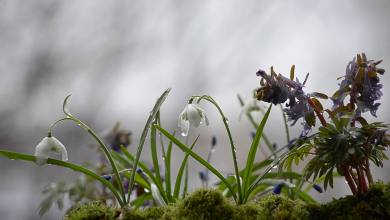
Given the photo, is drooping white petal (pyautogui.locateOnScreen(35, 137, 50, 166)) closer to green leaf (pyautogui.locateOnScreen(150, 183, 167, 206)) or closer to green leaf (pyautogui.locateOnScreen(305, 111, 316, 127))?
green leaf (pyautogui.locateOnScreen(150, 183, 167, 206))

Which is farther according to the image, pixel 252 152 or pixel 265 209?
pixel 252 152

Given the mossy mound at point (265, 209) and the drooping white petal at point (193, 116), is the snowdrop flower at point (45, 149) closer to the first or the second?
the mossy mound at point (265, 209)

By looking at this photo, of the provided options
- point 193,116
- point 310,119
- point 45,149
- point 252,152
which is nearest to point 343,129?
point 310,119

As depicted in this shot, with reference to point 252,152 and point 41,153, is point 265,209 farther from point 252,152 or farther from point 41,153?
point 41,153

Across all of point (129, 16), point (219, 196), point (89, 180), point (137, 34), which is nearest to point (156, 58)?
point (137, 34)

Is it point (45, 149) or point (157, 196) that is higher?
point (45, 149)

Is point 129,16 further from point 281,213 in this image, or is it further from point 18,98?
point 281,213

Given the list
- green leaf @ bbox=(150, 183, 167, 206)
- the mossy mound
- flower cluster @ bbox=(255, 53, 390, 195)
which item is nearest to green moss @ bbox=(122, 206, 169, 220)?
the mossy mound

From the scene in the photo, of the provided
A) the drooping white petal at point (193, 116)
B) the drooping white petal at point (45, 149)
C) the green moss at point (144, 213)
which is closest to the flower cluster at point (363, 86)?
the drooping white petal at point (193, 116)

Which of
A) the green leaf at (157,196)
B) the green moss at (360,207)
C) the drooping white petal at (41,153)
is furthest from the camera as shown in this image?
the green leaf at (157,196)
